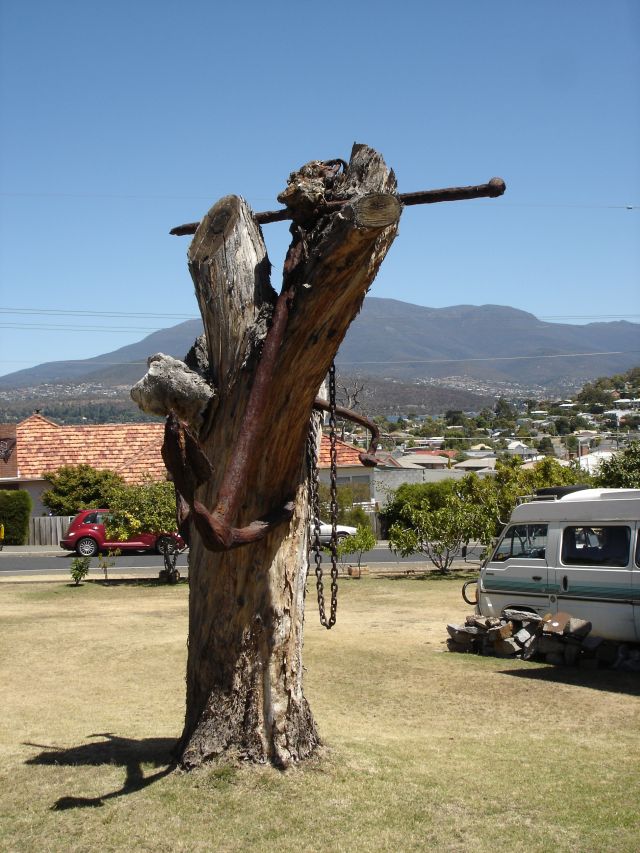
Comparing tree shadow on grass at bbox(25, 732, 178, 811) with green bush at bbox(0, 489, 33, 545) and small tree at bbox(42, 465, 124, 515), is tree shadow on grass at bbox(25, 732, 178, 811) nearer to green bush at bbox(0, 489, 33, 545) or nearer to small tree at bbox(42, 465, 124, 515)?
green bush at bbox(0, 489, 33, 545)

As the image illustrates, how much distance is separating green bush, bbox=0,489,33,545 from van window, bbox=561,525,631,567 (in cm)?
2684

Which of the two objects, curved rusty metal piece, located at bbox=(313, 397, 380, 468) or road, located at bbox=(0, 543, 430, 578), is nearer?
curved rusty metal piece, located at bbox=(313, 397, 380, 468)

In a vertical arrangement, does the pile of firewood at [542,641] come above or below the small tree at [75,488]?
below

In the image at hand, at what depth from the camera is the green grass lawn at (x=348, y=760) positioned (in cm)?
577

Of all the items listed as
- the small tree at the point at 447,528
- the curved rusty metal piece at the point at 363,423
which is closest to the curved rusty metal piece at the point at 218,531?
the curved rusty metal piece at the point at 363,423

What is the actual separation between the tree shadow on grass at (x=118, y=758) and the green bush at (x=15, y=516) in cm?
2912

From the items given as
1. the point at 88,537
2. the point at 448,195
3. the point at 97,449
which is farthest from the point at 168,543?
the point at 97,449

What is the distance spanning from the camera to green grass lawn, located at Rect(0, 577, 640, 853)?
5.77 metres

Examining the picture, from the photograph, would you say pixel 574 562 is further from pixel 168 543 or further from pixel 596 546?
pixel 168 543

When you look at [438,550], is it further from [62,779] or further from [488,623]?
[62,779]

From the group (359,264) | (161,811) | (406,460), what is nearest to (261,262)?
(359,264)

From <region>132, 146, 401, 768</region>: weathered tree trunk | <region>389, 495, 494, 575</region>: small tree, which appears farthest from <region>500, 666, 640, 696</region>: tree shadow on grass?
<region>389, 495, 494, 575</region>: small tree

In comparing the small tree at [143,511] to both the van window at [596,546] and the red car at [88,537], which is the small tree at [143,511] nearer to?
the red car at [88,537]

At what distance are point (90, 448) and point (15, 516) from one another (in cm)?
777
